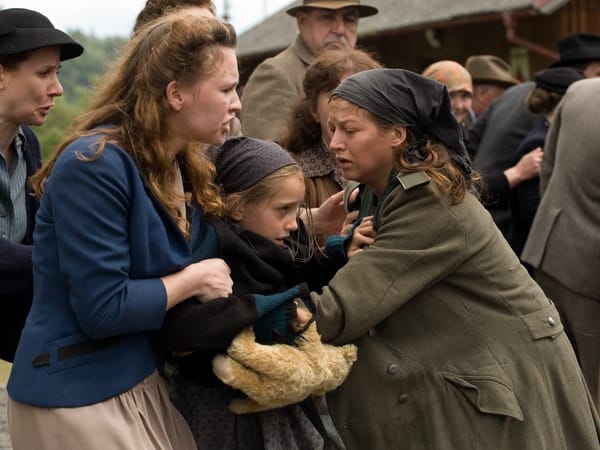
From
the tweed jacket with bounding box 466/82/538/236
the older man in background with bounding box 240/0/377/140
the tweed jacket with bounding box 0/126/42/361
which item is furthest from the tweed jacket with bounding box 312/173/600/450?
the tweed jacket with bounding box 466/82/538/236

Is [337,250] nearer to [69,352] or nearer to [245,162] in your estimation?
[245,162]

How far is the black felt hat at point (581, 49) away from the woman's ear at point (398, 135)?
3.37 metres

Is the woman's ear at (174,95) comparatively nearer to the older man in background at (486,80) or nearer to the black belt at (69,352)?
the black belt at (69,352)

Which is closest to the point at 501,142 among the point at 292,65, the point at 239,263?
the point at 292,65

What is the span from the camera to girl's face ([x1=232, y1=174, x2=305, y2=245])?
3037 millimetres

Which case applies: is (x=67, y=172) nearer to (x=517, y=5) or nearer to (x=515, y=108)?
(x=515, y=108)

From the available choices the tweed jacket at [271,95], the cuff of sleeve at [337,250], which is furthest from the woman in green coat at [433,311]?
the tweed jacket at [271,95]

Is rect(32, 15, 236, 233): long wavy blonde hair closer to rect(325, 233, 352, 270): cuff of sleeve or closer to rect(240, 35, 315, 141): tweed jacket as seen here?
rect(325, 233, 352, 270): cuff of sleeve

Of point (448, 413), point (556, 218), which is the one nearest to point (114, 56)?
point (448, 413)

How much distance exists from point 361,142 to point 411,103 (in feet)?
0.65

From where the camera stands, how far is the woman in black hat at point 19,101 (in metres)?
3.38

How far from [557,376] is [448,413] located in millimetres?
384

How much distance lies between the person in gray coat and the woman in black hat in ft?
8.35

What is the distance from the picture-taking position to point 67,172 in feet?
8.34
